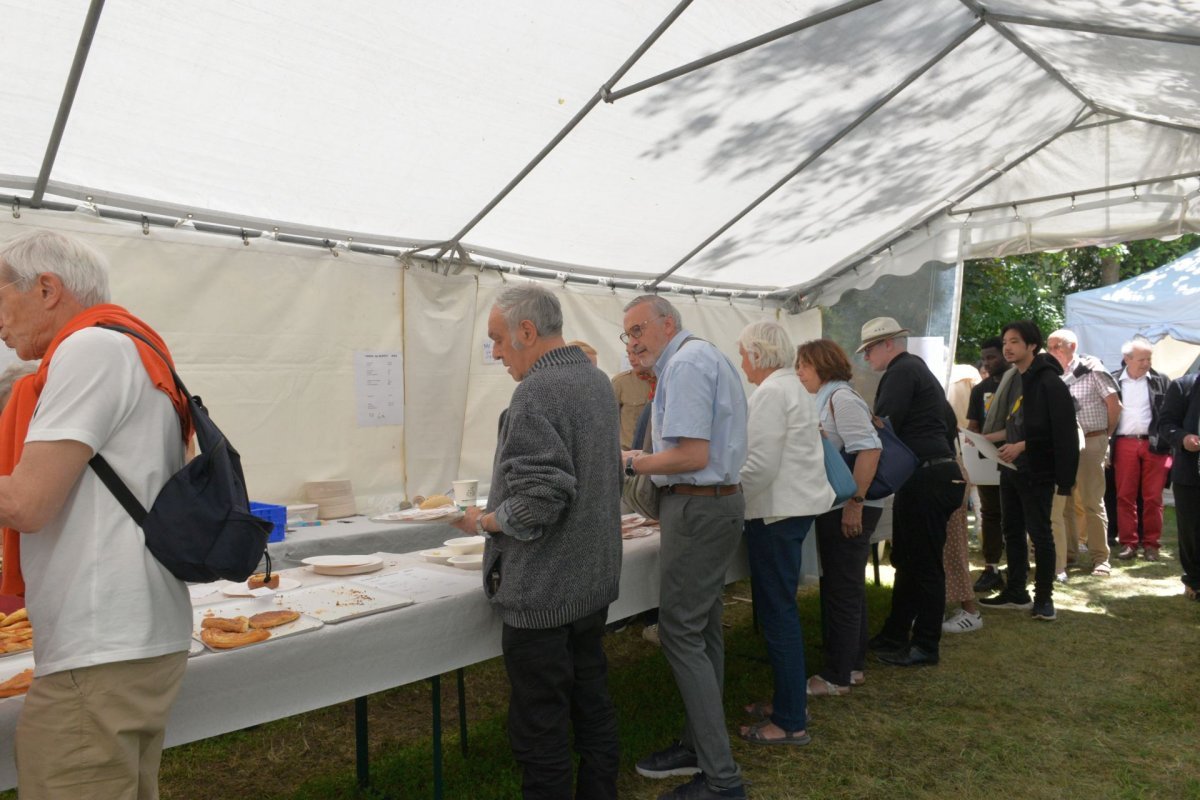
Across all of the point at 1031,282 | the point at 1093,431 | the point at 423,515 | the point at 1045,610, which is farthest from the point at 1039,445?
the point at 1031,282

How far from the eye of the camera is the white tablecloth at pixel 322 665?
171cm

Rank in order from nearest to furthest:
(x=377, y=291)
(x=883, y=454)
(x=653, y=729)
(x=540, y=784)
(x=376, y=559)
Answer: (x=540, y=784), (x=376, y=559), (x=653, y=729), (x=883, y=454), (x=377, y=291)

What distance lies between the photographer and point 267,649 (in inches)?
72.4

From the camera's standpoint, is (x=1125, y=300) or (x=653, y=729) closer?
(x=653, y=729)

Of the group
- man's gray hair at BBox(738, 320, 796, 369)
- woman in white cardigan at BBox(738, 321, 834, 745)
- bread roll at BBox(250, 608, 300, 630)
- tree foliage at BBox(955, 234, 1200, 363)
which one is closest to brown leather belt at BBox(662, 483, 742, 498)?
woman in white cardigan at BBox(738, 321, 834, 745)

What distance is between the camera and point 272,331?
12.2ft

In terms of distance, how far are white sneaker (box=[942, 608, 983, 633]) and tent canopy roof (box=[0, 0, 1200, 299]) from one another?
8.76 ft

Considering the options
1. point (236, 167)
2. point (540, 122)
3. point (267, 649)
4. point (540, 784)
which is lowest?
point (540, 784)

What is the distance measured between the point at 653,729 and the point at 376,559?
1.36 m

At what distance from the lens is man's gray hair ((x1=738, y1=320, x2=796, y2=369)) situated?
3.07 m

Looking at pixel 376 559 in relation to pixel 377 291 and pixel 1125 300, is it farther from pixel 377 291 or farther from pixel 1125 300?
pixel 1125 300

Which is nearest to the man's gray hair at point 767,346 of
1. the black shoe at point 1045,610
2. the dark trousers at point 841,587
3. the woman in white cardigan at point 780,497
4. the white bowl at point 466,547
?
the woman in white cardigan at point 780,497

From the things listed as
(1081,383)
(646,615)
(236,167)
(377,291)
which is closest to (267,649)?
(236,167)

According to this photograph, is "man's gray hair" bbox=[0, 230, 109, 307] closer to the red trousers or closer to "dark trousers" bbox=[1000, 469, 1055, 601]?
"dark trousers" bbox=[1000, 469, 1055, 601]
